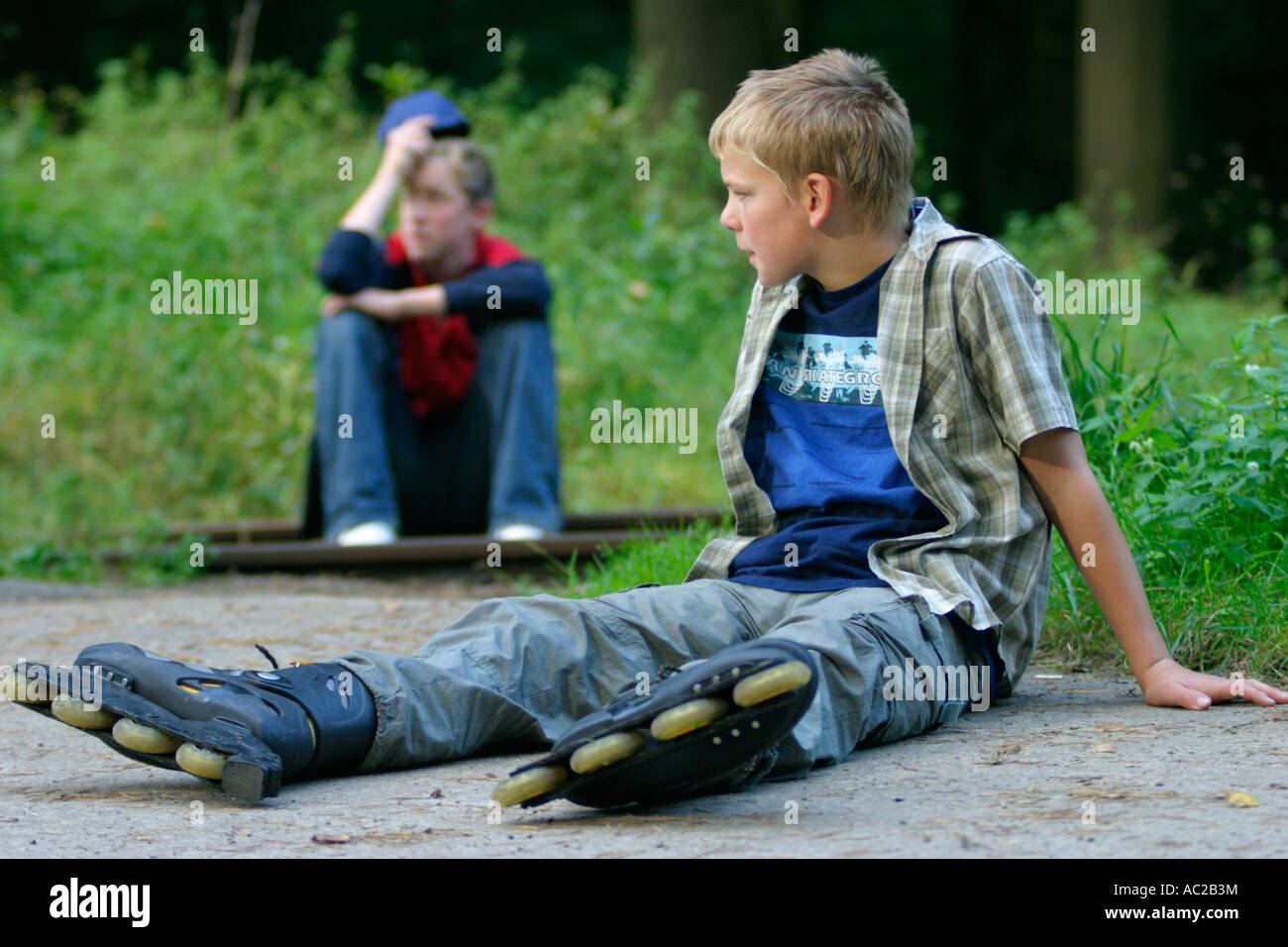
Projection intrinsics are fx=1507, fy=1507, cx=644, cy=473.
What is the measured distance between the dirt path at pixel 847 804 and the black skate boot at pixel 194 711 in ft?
0.25

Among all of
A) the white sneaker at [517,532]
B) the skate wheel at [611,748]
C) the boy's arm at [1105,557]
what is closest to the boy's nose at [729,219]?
the boy's arm at [1105,557]

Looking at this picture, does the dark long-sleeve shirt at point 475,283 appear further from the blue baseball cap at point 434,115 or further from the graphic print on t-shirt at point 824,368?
the graphic print on t-shirt at point 824,368

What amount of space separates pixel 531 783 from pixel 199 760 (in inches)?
19.5

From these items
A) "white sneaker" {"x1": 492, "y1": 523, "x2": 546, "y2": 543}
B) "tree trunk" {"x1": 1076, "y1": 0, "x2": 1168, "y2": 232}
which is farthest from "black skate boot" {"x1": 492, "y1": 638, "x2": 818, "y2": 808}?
"tree trunk" {"x1": 1076, "y1": 0, "x2": 1168, "y2": 232}

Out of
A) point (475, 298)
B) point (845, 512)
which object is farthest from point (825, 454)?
point (475, 298)

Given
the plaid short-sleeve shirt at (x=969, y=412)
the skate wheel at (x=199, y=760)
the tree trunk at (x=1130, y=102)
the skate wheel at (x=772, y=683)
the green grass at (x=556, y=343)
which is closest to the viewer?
the skate wheel at (x=772, y=683)

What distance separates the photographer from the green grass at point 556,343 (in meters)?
3.31

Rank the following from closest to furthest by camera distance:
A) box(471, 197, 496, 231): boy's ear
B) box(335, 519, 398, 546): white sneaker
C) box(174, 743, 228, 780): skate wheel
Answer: box(174, 743, 228, 780): skate wheel, box(335, 519, 398, 546): white sneaker, box(471, 197, 496, 231): boy's ear

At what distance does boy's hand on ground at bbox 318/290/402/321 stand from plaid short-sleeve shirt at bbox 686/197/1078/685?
2660mm

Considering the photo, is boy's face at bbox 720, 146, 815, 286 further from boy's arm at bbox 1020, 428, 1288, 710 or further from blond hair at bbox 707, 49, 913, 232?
boy's arm at bbox 1020, 428, 1288, 710

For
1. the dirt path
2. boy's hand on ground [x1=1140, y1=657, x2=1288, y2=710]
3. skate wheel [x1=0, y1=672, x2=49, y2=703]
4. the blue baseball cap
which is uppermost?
the blue baseball cap

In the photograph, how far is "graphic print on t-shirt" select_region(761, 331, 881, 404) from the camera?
2.74 meters

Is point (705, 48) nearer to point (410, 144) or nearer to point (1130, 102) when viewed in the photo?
point (1130, 102)

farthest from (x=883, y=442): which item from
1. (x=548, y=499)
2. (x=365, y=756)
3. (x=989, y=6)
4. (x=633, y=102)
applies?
(x=989, y=6)
